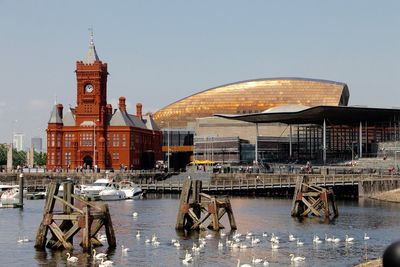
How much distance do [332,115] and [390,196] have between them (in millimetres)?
42740

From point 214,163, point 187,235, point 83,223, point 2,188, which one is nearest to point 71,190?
point 83,223

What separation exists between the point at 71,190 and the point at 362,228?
26339 mm

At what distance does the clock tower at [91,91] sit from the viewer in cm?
15488

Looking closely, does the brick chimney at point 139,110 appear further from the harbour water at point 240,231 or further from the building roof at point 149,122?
the harbour water at point 240,231

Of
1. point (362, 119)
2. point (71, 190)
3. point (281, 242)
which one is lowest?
point (281, 242)

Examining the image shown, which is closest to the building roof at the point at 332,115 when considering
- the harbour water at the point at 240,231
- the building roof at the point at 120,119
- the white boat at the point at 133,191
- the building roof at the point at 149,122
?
the building roof at the point at 120,119

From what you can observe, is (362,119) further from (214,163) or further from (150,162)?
(150,162)

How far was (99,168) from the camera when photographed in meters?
155

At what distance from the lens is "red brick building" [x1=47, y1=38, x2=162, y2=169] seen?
15538cm

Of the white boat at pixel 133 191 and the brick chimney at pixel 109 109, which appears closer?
the white boat at pixel 133 191

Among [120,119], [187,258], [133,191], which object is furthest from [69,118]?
[187,258]

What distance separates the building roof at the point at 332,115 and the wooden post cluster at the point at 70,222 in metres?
87.8

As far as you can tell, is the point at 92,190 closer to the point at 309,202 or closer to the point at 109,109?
the point at 309,202

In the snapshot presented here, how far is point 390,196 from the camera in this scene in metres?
101
